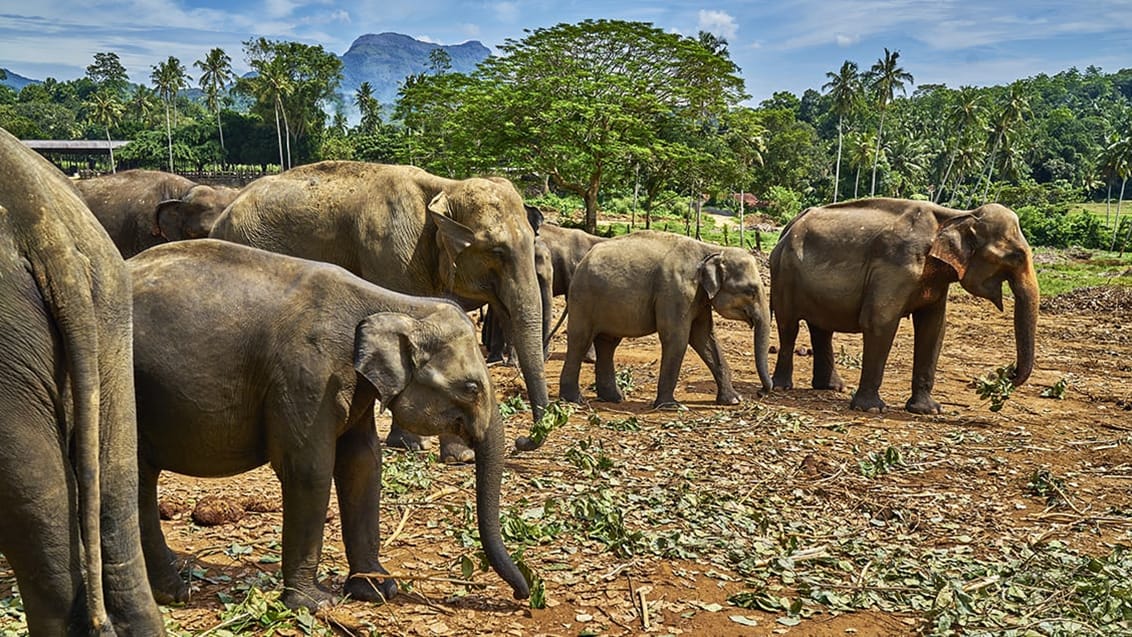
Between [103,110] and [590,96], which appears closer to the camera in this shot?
[590,96]

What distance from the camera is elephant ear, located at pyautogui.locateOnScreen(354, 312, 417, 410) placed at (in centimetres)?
431

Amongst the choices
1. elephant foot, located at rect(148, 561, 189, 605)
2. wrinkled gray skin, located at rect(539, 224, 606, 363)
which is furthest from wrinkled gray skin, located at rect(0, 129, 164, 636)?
wrinkled gray skin, located at rect(539, 224, 606, 363)

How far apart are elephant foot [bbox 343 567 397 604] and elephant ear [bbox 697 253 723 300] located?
6044 mm

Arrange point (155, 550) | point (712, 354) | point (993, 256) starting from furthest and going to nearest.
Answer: point (712, 354) → point (993, 256) → point (155, 550)

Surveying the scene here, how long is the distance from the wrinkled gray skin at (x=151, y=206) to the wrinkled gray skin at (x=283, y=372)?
632 cm

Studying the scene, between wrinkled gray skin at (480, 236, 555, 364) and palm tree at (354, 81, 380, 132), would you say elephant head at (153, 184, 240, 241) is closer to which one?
wrinkled gray skin at (480, 236, 555, 364)

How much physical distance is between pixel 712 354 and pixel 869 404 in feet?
5.98

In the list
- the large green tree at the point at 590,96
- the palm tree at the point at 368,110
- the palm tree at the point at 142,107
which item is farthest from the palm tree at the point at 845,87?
the palm tree at the point at 142,107

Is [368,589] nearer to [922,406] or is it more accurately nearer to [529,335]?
[529,335]

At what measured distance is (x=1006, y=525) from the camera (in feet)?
22.1

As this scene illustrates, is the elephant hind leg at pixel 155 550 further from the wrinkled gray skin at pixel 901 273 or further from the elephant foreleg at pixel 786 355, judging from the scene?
the elephant foreleg at pixel 786 355

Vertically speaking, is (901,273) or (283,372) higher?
(283,372)

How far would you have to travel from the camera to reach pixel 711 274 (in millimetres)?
10195

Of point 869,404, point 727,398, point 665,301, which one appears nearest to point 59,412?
point 665,301
